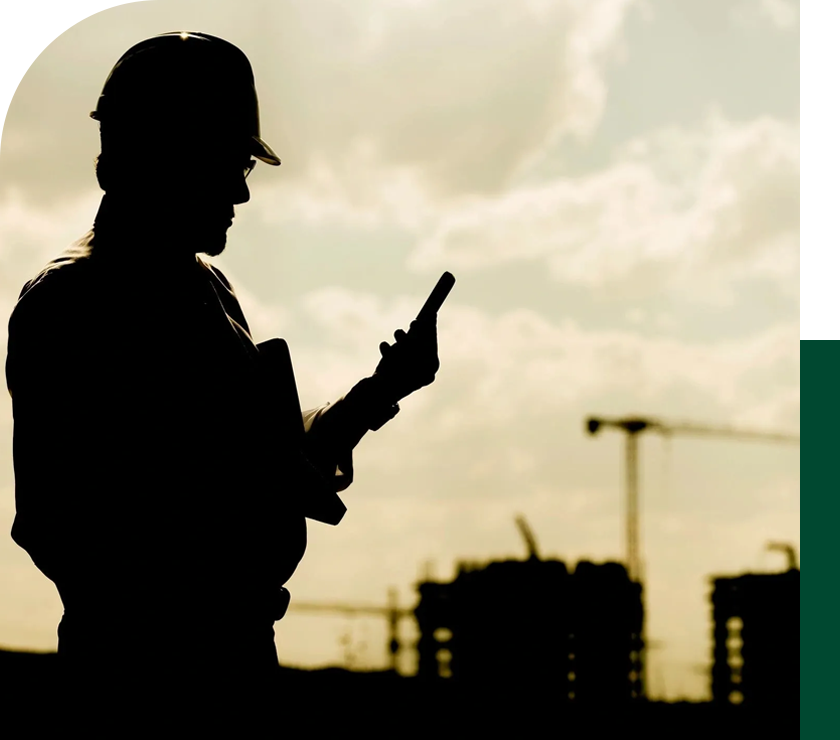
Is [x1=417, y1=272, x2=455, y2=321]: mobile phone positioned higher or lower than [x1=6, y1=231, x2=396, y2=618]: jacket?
higher

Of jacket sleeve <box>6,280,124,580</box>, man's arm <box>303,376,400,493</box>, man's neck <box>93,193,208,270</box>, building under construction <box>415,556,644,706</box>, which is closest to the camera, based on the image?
jacket sleeve <box>6,280,124,580</box>

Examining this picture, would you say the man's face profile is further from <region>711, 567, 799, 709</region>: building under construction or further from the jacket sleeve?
<region>711, 567, 799, 709</region>: building under construction

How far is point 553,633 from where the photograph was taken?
76688 millimetres

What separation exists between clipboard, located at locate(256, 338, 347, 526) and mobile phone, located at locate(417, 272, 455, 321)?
0.41m

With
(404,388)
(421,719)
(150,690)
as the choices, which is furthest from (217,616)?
(421,719)

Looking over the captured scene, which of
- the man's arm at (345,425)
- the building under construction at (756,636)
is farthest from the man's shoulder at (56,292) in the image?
the building under construction at (756,636)

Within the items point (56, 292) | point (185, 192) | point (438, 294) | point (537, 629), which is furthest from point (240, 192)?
point (537, 629)

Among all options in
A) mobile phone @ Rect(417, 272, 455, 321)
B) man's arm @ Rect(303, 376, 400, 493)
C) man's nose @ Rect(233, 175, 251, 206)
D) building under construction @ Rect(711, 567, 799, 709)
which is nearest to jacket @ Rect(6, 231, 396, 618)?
man's nose @ Rect(233, 175, 251, 206)

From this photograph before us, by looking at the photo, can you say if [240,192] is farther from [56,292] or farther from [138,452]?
[138,452]

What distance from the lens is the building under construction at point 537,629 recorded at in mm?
72688

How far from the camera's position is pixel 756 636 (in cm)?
7775

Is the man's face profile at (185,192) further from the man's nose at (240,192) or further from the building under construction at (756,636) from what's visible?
the building under construction at (756,636)

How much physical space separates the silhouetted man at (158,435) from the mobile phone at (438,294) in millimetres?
488

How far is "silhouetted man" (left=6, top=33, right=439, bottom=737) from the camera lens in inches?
108
